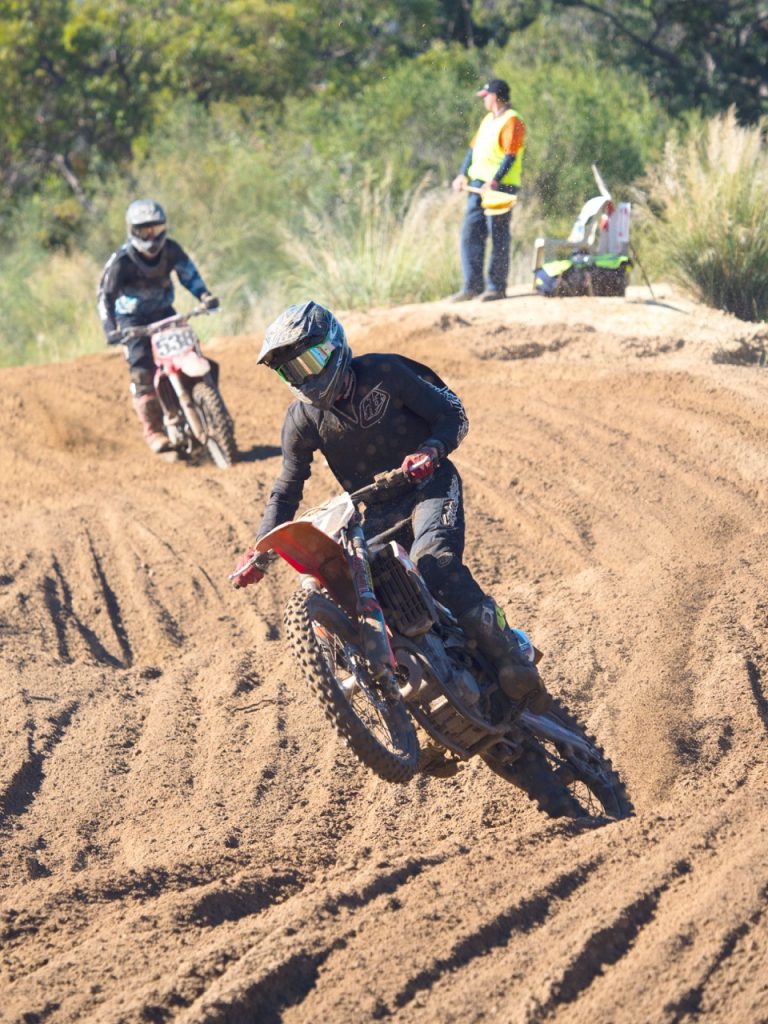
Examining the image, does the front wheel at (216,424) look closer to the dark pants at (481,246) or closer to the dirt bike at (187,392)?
the dirt bike at (187,392)

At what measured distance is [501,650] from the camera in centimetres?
528

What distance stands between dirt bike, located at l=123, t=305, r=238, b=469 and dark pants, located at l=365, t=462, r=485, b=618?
5.34m

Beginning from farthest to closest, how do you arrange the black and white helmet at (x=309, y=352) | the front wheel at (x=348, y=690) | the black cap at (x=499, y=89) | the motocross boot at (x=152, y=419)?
the black cap at (x=499, y=89) → the motocross boot at (x=152, y=419) → the black and white helmet at (x=309, y=352) → the front wheel at (x=348, y=690)

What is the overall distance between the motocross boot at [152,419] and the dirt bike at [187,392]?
0.22 metres

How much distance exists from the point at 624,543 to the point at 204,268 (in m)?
11.9

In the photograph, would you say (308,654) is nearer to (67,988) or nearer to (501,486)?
(67,988)

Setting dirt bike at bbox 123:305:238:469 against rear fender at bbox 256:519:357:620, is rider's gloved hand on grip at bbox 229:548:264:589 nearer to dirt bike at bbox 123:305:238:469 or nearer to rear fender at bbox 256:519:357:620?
rear fender at bbox 256:519:357:620

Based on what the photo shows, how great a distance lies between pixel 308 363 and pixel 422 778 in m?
2.05

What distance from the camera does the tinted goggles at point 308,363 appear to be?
5098mm

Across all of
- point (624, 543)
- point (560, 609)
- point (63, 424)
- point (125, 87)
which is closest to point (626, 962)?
point (560, 609)

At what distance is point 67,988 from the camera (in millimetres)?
3992

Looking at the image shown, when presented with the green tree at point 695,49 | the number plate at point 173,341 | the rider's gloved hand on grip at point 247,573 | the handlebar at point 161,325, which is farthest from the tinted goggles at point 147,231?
the green tree at point 695,49

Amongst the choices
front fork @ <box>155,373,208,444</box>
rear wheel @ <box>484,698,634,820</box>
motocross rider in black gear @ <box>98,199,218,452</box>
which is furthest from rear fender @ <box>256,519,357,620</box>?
motocross rider in black gear @ <box>98,199,218,452</box>

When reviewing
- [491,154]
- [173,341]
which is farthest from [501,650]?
[491,154]
